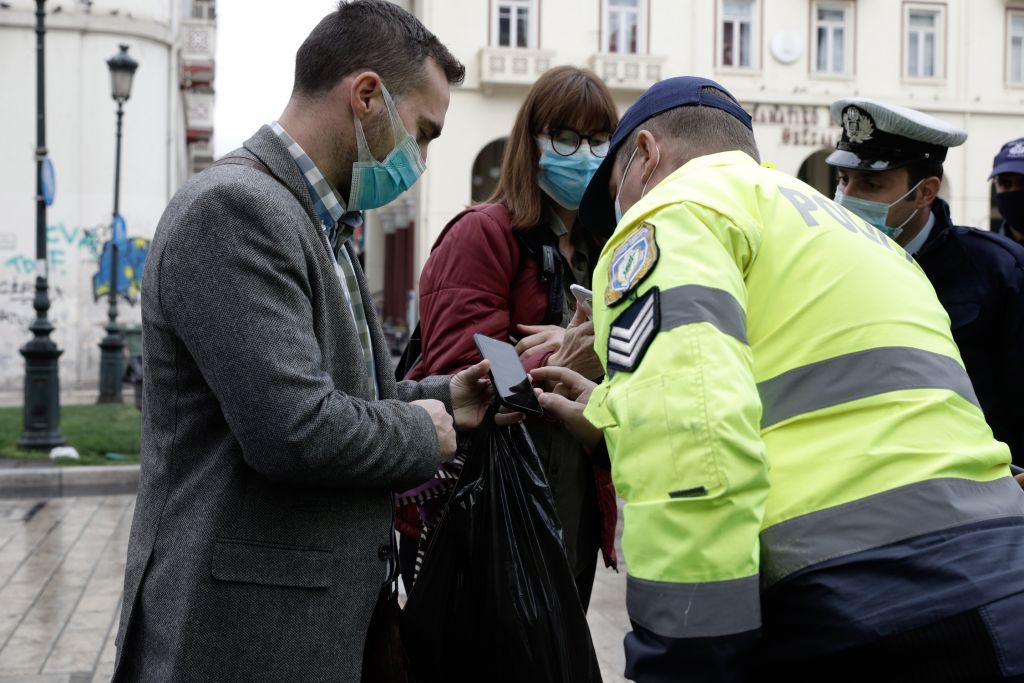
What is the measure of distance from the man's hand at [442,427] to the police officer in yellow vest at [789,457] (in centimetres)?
53

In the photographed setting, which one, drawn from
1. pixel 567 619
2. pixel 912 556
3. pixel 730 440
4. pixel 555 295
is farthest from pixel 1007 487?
pixel 555 295

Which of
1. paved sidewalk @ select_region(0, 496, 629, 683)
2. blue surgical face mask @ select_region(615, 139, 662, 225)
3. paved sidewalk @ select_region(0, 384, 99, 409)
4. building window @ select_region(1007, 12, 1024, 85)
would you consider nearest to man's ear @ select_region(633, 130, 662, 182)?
blue surgical face mask @ select_region(615, 139, 662, 225)

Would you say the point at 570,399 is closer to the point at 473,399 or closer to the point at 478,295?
the point at 473,399

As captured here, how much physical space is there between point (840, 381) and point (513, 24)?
27.3 meters

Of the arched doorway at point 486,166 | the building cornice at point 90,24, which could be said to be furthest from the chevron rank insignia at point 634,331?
the arched doorway at point 486,166

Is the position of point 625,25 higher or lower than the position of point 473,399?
higher

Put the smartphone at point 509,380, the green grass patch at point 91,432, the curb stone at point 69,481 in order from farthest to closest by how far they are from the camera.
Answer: the green grass patch at point 91,432 → the curb stone at point 69,481 → the smartphone at point 509,380

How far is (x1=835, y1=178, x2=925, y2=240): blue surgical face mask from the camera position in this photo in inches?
137

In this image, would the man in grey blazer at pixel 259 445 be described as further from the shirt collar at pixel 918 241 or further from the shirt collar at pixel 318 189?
the shirt collar at pixel 918 241

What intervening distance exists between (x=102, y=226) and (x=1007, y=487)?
22890mm

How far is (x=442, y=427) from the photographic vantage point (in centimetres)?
228

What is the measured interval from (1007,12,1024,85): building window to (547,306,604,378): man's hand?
29991mm

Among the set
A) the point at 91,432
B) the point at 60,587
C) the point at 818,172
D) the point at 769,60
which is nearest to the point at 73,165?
the point at 91,432

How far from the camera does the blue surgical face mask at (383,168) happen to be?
2324 mm
